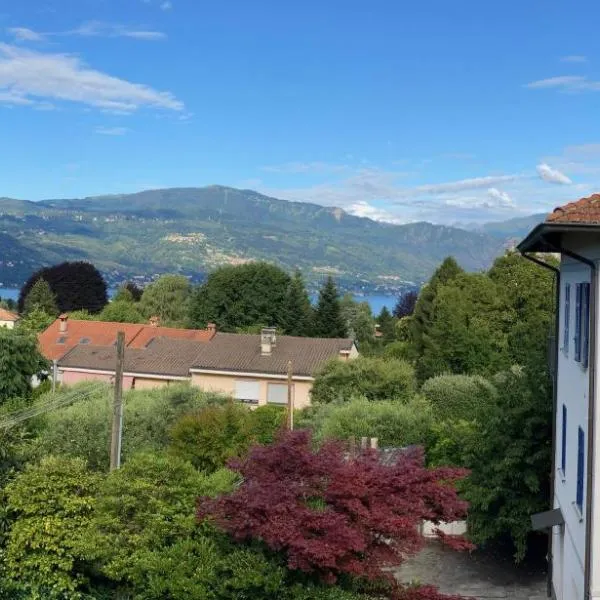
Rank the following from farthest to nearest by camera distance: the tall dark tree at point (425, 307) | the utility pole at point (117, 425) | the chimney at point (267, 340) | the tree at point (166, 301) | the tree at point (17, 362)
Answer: the tree at point (166, 301) → the tall dark tree at point (425, 307) → the chimney at point (267, 340) → the tree at point (17, 362) → the utility pole at point (117, 425)

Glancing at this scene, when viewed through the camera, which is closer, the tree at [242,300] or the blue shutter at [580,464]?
the blue shutter at [580,464]

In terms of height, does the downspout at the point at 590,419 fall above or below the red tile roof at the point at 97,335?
above

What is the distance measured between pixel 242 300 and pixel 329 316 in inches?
327

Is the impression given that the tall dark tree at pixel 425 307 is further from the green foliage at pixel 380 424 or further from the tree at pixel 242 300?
the green foliage at pixel 380 424

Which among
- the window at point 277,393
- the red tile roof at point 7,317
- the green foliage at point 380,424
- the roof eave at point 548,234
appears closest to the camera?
the roof eave at point 548,234

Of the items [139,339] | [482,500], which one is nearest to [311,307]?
[139,339]

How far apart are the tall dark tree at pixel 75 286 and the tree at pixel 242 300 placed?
21.8m

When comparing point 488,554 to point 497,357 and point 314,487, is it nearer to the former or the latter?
point 314,487

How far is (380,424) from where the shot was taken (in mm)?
28219

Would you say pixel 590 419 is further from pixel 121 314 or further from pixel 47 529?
pixel 121 314

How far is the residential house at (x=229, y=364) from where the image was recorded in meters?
43.0

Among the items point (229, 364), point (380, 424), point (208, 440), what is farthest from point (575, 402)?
point (229, 364)

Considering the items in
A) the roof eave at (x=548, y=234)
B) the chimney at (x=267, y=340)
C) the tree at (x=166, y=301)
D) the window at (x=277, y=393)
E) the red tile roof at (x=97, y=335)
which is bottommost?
the window at (x=277, y=393)

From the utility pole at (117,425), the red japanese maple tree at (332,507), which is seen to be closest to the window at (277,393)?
the utility pole at (117,425)
